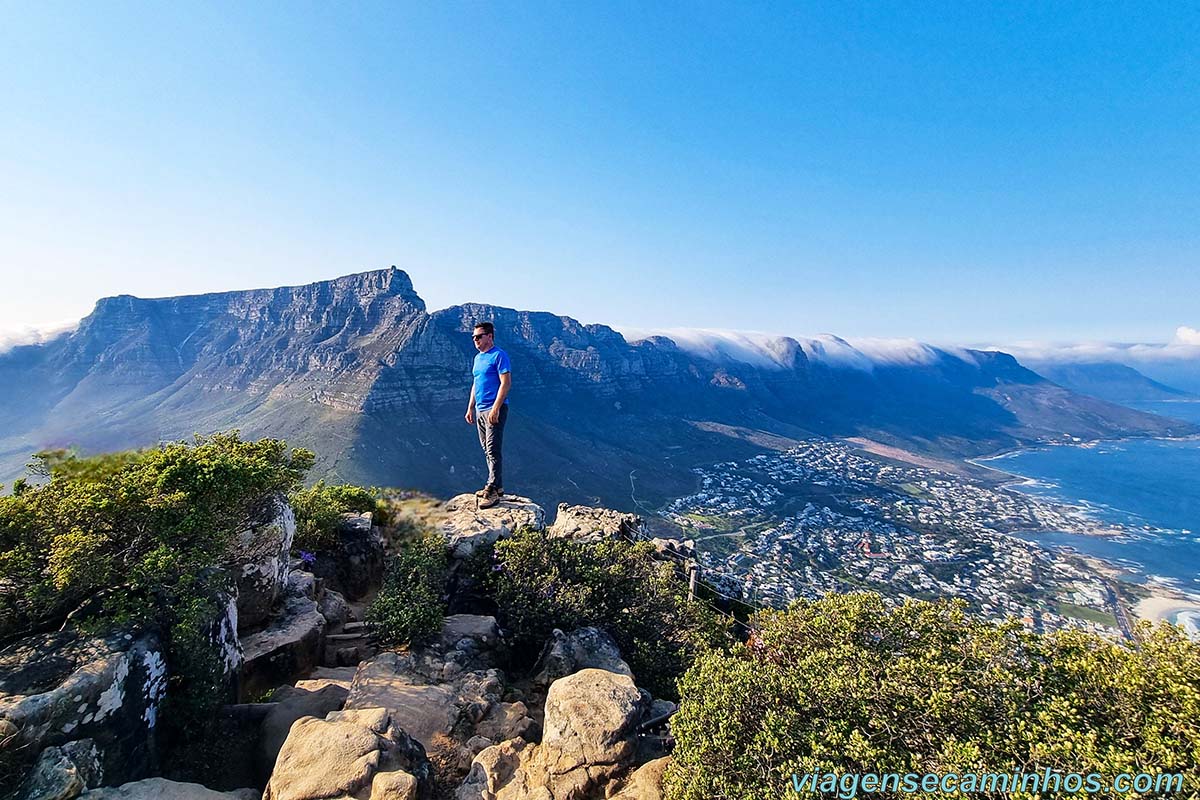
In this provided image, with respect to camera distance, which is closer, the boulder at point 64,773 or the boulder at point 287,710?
the boulder at point 64,773

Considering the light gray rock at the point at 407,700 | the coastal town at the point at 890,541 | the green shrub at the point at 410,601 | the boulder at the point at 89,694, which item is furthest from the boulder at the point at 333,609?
the coastal town at the point at 890,541

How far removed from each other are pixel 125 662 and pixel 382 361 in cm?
10432

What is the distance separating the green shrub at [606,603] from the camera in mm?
9961

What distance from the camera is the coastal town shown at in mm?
54781

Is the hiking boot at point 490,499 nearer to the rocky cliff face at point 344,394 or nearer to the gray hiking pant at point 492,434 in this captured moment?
the gray hiking pant at point 492,434

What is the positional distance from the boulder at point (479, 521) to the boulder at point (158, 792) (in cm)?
654

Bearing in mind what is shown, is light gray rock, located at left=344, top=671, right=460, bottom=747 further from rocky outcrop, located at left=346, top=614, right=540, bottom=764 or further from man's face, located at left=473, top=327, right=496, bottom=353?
man's face, located at left=473, top=327, right=496, bottom=353

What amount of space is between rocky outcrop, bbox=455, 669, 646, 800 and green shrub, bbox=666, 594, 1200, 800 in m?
0.81

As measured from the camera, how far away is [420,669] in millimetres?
7977

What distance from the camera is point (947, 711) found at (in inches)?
203

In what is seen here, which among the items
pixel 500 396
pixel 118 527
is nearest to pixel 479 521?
pixel 500 396

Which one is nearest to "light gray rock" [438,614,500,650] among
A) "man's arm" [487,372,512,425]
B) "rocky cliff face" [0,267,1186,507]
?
"man's arm" [487,372,512,425]

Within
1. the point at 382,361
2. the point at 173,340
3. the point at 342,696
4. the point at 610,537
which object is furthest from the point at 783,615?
the point at 173,340

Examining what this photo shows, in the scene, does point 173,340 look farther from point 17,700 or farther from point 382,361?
point 17,700
